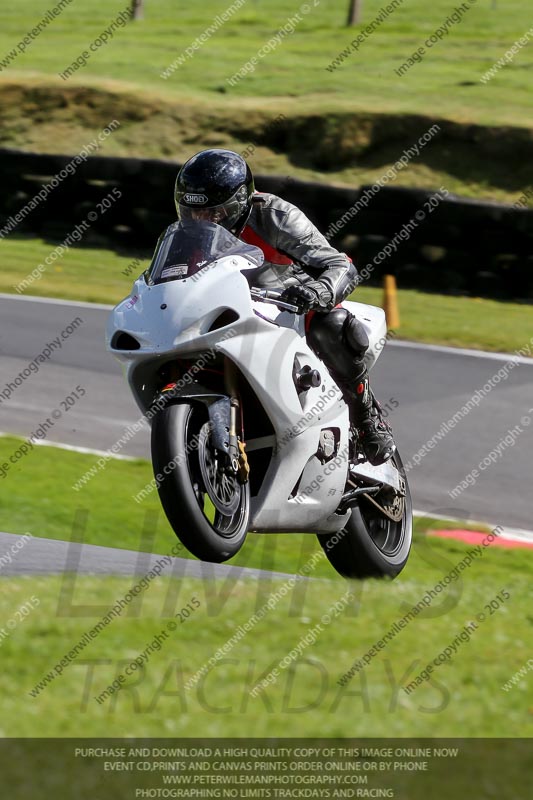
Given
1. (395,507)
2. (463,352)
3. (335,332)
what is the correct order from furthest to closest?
(463,352) < (395,507) < (335,332)

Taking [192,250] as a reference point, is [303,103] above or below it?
below

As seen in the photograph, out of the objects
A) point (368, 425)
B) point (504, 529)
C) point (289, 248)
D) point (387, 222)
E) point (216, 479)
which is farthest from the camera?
point (387, 222)

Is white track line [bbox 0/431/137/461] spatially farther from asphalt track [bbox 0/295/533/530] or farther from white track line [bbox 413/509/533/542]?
white track line [bbox 413/509/533/542]

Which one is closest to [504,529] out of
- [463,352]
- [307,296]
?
[307,296]

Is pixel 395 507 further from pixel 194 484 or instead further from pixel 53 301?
pixel 53 301

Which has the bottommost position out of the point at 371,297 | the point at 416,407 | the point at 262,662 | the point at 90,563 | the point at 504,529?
the point at 371,297

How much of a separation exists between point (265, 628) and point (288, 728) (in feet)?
2.72

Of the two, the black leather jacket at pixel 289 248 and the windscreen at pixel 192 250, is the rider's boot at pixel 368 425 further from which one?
the windscreen at pixel 192 250

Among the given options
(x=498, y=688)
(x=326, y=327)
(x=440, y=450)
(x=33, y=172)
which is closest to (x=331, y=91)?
(x=33, y=172)

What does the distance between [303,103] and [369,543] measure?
46.6ft

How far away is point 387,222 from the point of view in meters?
14.3

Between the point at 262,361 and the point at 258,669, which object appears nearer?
the point at 258,669

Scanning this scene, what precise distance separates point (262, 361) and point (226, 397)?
20cm

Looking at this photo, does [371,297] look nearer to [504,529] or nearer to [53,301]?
[53,301]
